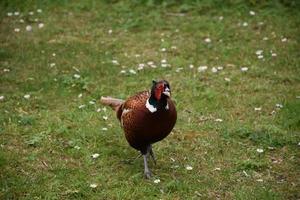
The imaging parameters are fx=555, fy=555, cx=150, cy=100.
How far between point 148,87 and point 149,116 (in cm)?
297

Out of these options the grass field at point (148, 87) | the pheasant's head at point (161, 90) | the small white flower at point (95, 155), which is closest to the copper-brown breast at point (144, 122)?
the pheasant's head at point (161, 90)

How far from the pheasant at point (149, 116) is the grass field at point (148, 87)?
546mm

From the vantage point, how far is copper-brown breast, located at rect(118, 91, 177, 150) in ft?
20.1

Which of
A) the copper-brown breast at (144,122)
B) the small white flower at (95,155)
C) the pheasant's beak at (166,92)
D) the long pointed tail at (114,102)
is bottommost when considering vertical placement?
the small white flower at (95,155)

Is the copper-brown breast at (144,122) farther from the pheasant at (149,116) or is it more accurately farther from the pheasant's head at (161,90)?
the pheasant's head at (161,90)

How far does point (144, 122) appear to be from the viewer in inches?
242

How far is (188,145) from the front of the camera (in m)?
7.34

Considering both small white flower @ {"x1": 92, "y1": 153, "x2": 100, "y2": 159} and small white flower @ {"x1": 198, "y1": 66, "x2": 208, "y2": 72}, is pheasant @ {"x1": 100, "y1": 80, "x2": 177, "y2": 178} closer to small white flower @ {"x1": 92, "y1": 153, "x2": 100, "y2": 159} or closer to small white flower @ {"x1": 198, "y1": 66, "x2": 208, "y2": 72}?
small white flower @ {"x1": 92, "y1": 153, "x2": 100, "y2": 159}

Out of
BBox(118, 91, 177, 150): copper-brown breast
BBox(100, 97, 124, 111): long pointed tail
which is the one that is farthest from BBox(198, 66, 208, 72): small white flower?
BBox(118, 91, 177, 150): copper-brown breast

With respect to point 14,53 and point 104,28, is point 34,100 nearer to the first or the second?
point 14,53

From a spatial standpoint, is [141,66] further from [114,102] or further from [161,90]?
[161,90]

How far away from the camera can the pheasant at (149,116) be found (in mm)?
6023

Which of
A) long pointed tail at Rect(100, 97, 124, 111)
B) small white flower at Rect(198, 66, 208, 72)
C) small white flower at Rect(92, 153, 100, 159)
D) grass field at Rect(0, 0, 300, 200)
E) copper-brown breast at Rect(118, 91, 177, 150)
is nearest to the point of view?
copper-brown breast at Rect(118, 91, 177, 150)

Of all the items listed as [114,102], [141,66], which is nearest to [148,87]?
[141,66]
